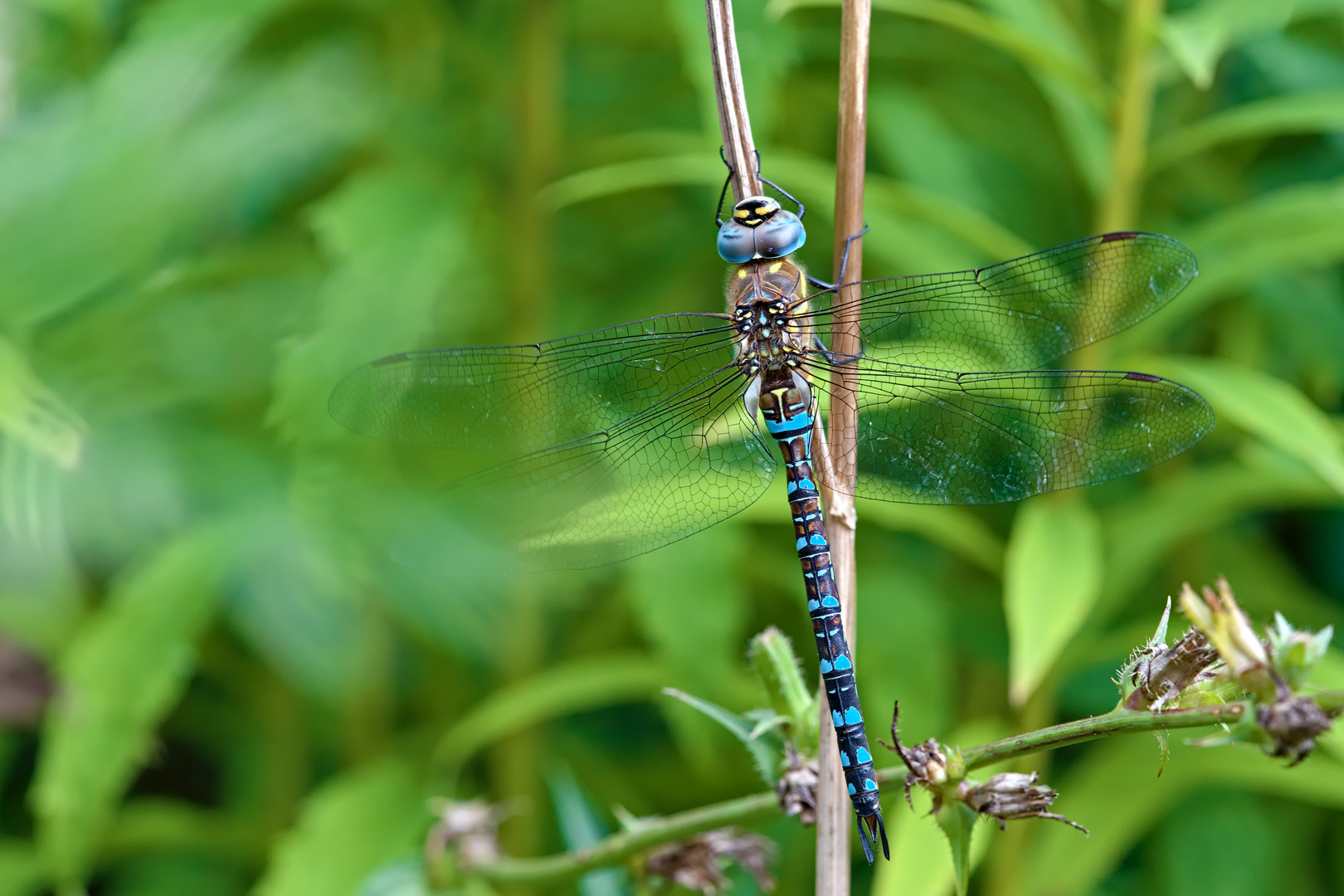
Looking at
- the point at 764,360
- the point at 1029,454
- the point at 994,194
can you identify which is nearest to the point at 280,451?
the point at 764,360

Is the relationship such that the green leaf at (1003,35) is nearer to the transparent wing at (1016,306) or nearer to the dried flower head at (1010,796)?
the transparent wing at (1016,306)

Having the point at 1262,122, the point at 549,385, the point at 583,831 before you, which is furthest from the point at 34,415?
the point at 1262,122

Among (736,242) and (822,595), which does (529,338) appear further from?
(822,595)

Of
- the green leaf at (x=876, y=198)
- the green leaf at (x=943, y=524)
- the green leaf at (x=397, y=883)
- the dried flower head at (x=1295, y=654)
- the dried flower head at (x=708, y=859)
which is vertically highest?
the green leaf at (x=876, y=198)

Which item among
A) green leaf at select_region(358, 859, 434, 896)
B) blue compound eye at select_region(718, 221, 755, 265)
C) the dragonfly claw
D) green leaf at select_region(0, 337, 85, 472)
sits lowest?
green leaf at select_region(358, 859, 434, 896)

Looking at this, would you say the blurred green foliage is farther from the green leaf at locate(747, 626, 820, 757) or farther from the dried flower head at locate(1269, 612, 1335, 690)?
the dried flower head at locate(1269, 612, 1335, 690)

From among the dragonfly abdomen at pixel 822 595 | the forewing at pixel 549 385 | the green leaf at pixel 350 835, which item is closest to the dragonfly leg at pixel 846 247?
the dragonfly abdomen at pixel 822 595

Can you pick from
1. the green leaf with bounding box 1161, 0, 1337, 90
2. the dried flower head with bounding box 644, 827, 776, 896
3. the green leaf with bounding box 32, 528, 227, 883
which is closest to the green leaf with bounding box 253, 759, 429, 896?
the green leaf with bounding box 32, 528, 227, 883
